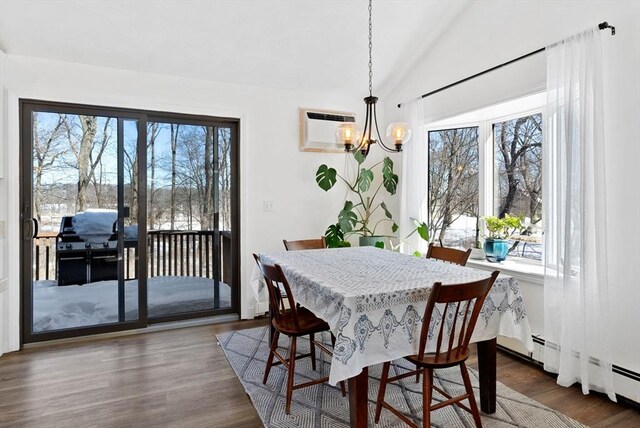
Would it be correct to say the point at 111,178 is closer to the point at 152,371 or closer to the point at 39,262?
the point at 39,262

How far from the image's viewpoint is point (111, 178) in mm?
3422

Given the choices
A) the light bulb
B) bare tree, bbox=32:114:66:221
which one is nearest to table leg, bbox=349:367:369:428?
the light bulb

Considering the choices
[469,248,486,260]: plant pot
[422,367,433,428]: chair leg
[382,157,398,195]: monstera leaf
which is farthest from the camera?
[382,157,398,195]: monstera leaf

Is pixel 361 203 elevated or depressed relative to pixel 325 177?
depressed

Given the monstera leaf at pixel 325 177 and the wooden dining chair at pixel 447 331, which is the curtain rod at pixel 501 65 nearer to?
the monstera leaf at pixel 325 177

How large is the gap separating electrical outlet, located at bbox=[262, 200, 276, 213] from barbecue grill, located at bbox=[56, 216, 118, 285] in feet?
4.60

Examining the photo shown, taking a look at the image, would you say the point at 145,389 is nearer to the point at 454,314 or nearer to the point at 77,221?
the point at 77,221

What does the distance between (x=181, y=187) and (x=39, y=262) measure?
1.34m

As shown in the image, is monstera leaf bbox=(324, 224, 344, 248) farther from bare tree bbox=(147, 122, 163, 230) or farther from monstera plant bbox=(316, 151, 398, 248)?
bare tree bbox=(147, 122, 163, 230)

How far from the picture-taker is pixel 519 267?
10.2ft

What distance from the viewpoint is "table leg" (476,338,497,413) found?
2.12 meters

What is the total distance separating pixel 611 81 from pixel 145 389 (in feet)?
11.6

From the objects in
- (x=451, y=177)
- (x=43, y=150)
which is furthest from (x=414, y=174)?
(x=43, y=150)

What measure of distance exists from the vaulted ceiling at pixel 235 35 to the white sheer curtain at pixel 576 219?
1376 millimetres
